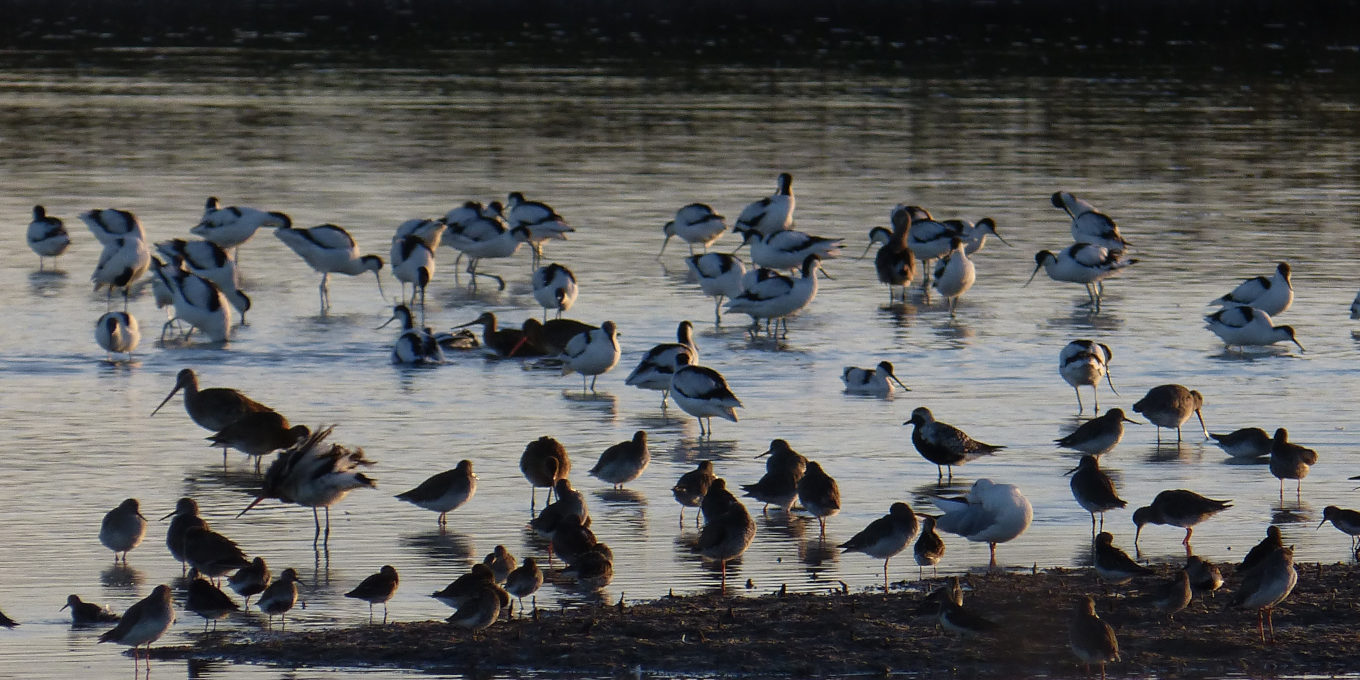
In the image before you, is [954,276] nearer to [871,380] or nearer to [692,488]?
[871,380]

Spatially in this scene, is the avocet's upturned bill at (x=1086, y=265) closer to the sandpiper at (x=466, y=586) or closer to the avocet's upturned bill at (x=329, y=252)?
the avocet's upturned bill at (x=329, y=252)

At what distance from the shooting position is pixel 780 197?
24.7 metres

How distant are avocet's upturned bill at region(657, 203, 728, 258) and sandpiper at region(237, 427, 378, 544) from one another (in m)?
12.7

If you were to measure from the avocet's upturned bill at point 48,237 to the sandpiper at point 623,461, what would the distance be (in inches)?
483

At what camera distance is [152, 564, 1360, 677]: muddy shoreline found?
8633 mm

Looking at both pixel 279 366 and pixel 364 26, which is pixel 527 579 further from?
pixel 364 26

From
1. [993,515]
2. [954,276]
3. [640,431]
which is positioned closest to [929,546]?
[993,515]

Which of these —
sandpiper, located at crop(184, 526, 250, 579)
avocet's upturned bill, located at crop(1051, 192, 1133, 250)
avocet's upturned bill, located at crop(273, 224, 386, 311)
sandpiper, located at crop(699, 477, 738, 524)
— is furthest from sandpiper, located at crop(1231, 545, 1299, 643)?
avocet's upturned bill, located at crop(1051, 192, 1133, 250)

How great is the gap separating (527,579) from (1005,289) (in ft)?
43.7

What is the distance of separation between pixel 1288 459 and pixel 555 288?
9041 mm

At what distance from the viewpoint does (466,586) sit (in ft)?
30.8

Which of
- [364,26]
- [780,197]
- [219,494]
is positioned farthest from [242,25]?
[219,494]

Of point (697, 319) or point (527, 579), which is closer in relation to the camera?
point (527, 579)

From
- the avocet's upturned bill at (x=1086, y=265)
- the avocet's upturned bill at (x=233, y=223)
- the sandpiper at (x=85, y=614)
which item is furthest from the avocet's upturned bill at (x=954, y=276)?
the sandpiper at (x=85, y=614)
